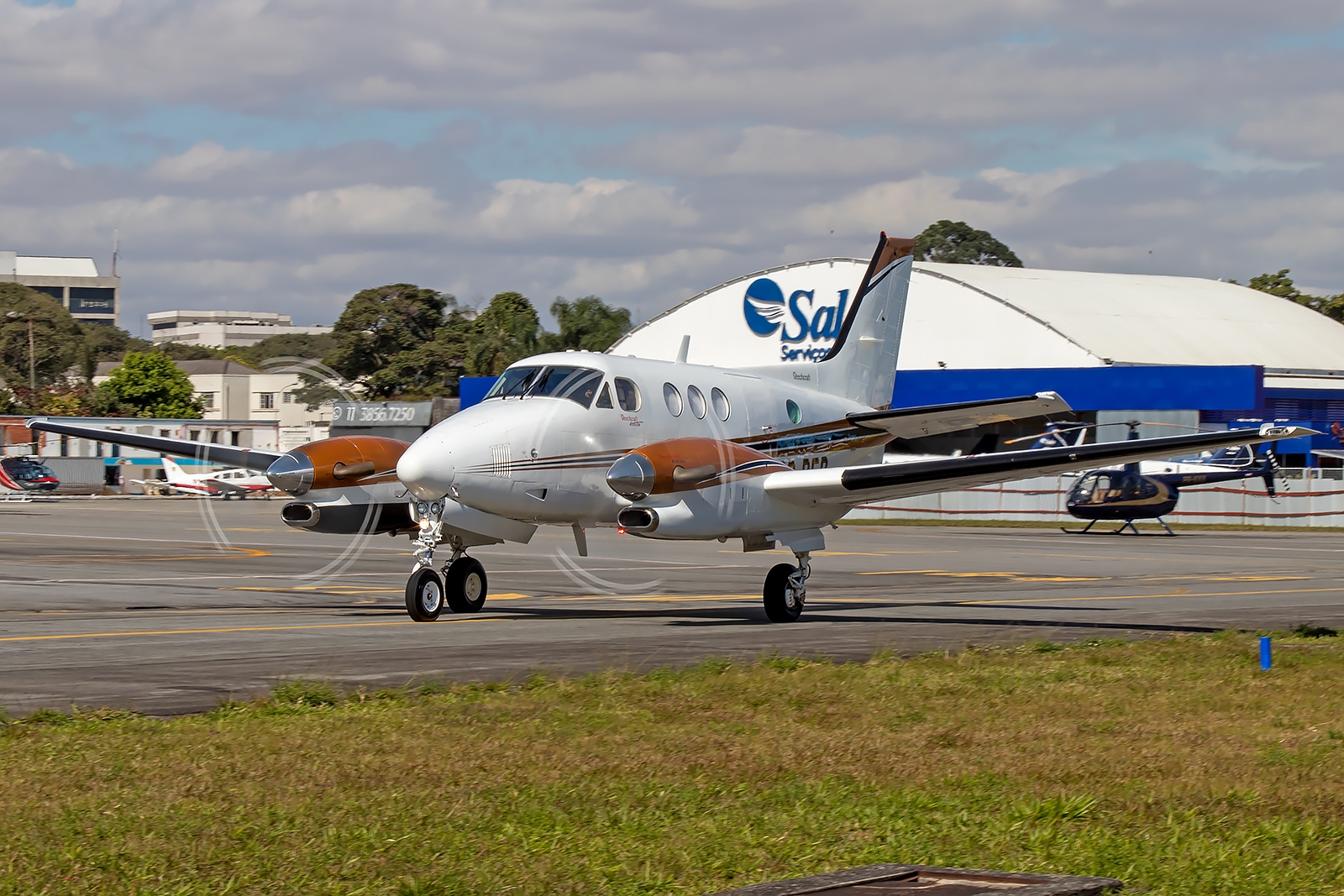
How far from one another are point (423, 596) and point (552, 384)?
324cm

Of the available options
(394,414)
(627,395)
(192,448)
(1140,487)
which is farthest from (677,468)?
(1140,487)

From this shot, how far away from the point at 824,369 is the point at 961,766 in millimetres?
15489

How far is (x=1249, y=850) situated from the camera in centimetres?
655

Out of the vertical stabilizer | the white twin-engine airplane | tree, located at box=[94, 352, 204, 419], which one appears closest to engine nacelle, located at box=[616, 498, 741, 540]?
the white twin-engine airplane

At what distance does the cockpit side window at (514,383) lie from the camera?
1809cm

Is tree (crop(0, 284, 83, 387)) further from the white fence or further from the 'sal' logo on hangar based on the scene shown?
the white fence

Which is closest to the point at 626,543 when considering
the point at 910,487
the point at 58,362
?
the point at 910,487

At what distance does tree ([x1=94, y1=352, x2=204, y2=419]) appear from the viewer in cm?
10194

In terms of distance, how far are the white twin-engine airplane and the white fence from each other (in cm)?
3392

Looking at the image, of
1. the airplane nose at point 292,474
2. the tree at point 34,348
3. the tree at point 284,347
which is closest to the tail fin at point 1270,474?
the airplane nose at point 292,474

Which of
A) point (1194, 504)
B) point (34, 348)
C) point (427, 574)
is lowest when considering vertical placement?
point (427, 574)

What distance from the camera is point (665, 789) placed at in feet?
25.2

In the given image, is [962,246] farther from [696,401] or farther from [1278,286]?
[696,401]

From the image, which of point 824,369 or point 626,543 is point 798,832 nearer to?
point 824,369
